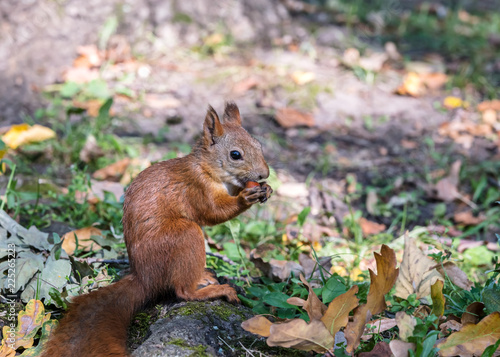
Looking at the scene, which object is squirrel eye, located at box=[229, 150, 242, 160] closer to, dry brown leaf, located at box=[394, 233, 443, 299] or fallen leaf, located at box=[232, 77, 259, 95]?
dry brown leaf, located at box=[394, 233, 443, 299]

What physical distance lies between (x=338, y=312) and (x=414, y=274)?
561 millimetres

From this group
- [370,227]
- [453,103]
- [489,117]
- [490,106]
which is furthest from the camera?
[453,103]

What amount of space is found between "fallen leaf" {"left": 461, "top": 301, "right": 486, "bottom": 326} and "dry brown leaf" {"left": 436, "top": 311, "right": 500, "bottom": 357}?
17cm

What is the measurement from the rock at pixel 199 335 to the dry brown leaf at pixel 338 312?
7.2 inches

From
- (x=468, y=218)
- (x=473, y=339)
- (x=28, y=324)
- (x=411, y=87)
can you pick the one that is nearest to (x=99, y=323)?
(x=28, y=324)

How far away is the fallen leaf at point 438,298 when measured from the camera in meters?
1.61

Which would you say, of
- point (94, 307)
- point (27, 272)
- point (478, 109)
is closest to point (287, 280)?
point (94, 307)

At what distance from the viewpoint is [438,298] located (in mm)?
1617


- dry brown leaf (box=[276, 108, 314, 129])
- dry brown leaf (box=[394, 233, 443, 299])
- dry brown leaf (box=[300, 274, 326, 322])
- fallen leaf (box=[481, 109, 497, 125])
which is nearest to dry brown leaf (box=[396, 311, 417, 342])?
dry brown leaf (box=[300, 274, 326, 322])

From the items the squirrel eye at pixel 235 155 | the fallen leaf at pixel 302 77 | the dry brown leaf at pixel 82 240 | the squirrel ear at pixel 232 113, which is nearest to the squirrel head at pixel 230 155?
the squirrel eye at pixel 235 155

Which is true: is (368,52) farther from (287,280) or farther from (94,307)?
(94,307)

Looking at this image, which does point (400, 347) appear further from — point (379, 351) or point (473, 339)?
point (473, 339)

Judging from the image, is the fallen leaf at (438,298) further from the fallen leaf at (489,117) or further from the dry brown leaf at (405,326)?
the fallen leaf at (489,117)

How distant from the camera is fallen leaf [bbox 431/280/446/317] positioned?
1609 millimetres
